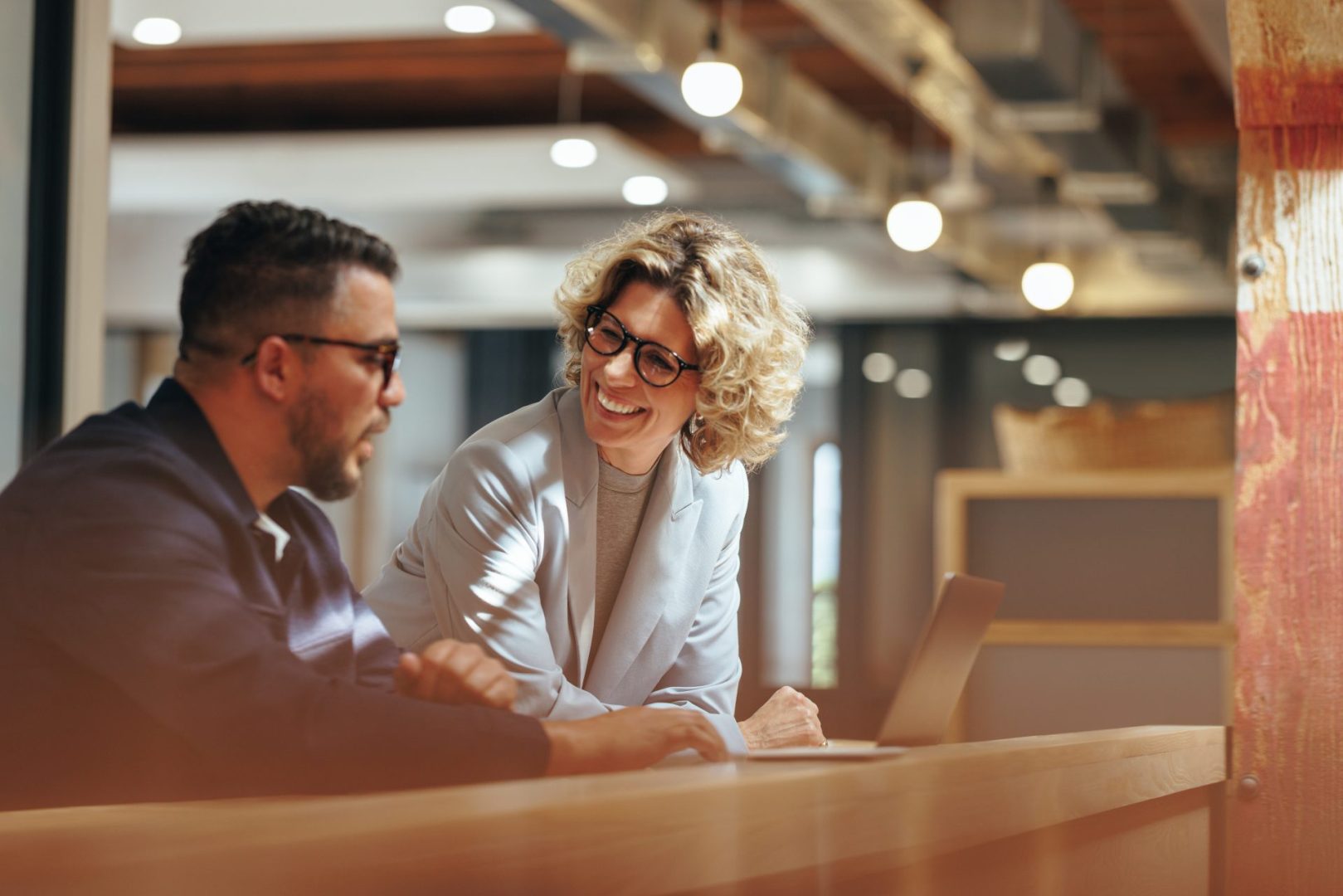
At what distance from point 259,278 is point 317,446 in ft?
0.47

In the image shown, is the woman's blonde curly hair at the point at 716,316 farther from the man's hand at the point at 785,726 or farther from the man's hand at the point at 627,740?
→ the man's hand at the point at 627,740

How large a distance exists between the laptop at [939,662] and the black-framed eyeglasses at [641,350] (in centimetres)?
42

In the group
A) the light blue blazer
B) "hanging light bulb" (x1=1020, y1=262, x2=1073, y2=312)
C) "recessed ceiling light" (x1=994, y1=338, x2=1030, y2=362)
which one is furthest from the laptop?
"recessed ceiling light" (x1=994, y1=338, x2=1030, y2=362)

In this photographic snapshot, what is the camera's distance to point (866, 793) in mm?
1104

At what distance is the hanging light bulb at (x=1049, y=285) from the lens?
266 inches

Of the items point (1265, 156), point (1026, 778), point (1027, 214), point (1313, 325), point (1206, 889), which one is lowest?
point (1206, 889)

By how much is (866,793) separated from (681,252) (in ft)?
2.75

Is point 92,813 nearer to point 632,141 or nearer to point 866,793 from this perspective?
point 866,793

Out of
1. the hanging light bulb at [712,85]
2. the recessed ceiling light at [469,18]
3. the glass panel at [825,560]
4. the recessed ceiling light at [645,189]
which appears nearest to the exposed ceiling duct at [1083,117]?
the hanging light bulb at [712,85]

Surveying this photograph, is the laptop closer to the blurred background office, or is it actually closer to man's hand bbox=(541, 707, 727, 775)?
man's hand bbox=(541, 707, 727, 775)

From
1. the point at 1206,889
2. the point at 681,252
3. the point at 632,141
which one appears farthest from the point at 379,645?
the point at 632,141

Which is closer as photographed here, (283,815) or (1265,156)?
(283,815)

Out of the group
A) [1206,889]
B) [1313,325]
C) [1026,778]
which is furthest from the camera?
[1206,889]

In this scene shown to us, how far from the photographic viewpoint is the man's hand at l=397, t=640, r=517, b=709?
128cm
